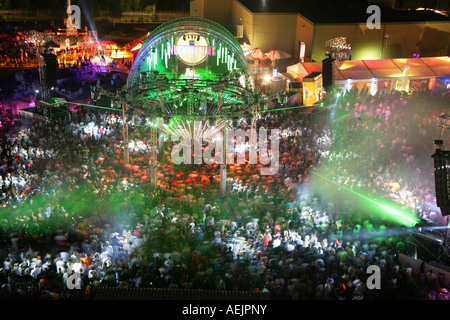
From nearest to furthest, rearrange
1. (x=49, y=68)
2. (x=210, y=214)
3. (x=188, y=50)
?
(x=210, y=214)
(x=49, y=68)
(x=188, y=50)

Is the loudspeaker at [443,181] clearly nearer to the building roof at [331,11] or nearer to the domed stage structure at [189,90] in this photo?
the domed stage structure at [189,90]

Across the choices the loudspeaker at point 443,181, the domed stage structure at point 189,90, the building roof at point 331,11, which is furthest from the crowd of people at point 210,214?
the building roof at point 331,11

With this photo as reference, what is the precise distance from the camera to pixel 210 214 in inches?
552

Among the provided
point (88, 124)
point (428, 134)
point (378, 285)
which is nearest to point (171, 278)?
point (378, 285)

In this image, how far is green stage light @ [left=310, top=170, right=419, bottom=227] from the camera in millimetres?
14195

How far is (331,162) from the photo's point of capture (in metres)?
17.8

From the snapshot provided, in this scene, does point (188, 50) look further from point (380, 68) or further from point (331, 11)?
point (331, 11)

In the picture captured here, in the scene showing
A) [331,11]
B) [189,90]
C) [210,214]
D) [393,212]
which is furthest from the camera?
[331,11]

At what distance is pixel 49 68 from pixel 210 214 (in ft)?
42.8

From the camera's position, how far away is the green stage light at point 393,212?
46.6 feet

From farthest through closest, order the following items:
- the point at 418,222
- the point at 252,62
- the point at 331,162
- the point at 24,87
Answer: the point at 252,62 → the point at 24,87 → the point at 331,162 → the point at 418,222

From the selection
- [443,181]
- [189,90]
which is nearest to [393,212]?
[443,181]

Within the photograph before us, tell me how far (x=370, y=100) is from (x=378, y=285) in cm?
1512
